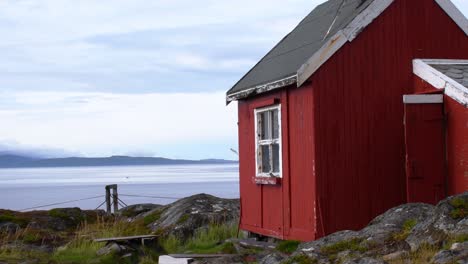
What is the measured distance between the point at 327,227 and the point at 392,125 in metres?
1.86

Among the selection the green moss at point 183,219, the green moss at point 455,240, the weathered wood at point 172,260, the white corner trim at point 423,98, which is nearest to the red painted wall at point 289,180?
the white corner trim at point 423,98

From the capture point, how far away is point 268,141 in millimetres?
14445

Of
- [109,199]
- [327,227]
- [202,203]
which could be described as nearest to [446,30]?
[327,227]

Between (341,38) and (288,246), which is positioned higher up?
(341,38)

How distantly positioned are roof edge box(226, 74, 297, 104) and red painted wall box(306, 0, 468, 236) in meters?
0.40

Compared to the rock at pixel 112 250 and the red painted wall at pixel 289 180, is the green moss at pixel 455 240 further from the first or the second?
the rock at pixel 112 250

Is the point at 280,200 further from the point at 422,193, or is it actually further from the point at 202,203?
the point at 202,203

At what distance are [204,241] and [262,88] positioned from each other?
3.77m

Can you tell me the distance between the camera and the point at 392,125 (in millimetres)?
12914

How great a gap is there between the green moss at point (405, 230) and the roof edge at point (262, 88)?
323 centimetres

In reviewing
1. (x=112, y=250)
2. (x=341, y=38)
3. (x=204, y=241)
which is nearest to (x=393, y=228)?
(x=341, y=38)

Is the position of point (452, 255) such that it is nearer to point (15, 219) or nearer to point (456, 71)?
point (456, 71)

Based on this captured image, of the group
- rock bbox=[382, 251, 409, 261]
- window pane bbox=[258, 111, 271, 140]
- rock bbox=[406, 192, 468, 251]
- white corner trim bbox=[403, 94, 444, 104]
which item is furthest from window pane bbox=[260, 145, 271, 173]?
rock bbox=[382, 251, 409, 261]

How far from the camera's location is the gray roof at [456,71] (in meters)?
12.2
